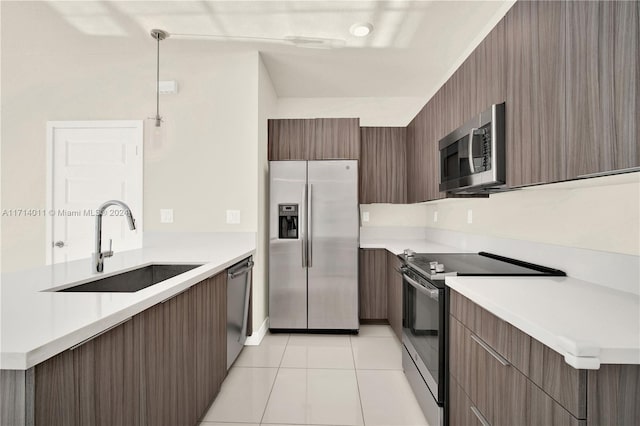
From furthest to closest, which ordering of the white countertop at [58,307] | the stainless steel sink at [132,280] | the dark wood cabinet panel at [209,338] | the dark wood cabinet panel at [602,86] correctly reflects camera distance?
the dark wood cabinet panel at [209,338], the stainless steel sink at [132,280], the dark wood cabinet panel at [602,86], the white countertop at [58,307]

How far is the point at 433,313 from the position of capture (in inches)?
74.4

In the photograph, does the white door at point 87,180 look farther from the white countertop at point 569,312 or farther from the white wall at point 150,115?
the white countertop at point 569,312

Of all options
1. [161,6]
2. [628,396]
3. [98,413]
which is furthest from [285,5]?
[628,396]

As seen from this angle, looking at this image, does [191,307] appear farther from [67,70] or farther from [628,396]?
[67,70]

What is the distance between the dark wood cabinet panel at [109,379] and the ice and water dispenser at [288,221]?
2.22m

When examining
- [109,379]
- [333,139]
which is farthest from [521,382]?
[333,139]

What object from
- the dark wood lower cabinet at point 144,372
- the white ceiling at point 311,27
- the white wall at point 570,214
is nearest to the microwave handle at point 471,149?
the white wall at point 570,214

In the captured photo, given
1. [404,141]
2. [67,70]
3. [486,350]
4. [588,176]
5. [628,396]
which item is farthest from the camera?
[404,141]

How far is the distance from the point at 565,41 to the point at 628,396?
1.12 m

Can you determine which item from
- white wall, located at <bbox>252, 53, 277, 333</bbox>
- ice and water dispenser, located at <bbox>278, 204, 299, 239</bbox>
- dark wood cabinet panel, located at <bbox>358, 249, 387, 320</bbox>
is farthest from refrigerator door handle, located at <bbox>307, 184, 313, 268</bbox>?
dark wood cabinet panel, located at <bbox>358, 249, 387, 320</bbox>

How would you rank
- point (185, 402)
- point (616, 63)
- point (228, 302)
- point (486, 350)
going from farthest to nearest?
point (228, 302), point (185, 402), point (486, 350), point (616, 63)

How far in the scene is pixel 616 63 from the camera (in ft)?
3.27

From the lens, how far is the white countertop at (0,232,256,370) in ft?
2.61

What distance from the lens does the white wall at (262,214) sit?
3180 millimetres
